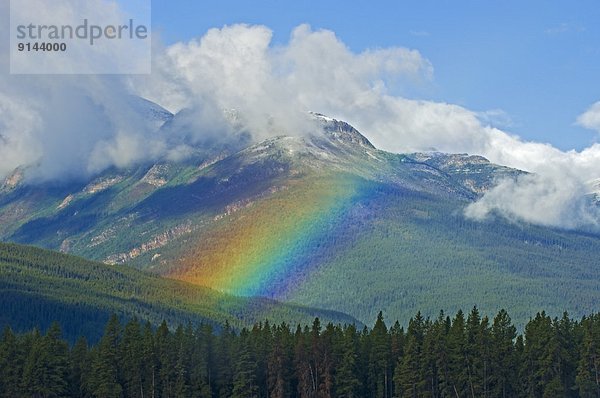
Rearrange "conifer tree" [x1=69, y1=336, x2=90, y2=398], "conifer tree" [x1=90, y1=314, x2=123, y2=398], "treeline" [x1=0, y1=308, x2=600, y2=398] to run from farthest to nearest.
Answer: "conifer tree" [x1=69, y1=336, x2=90, y2=398]
"conifer tree" [x1=90, y1=314, x2=123, y2=398]
"treeline" [x1=0, y1=308, x2=600, y2=398]

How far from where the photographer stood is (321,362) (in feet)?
492

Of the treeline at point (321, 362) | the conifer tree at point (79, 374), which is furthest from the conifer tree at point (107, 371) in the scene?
the conifer tree at point (79, 374)

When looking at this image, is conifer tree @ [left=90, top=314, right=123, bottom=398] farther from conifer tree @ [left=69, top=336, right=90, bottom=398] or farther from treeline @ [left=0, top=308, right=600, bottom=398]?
conifer tree @ [left=69, top=336, right=90, bottom=398]

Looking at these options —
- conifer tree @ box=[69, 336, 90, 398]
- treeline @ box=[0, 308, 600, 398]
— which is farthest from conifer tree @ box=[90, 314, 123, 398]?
conifer tree @ box=[69, 336, 90, 398]

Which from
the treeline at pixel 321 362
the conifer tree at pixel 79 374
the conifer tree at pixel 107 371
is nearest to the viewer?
the treeline at pixel 321 362

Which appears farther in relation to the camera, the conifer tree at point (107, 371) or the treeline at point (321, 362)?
the conifer tree at point (107, 371)

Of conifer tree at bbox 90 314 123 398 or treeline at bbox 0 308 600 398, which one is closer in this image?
treeline at bbox 0 308 600 398

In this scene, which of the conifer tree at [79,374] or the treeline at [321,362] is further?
the conifer tree at [79,374]

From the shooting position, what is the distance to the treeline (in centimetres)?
13938

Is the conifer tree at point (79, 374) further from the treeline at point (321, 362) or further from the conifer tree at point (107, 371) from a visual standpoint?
the conifer tree at point (107, 371)

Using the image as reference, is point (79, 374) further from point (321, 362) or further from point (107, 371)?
Answer: point (321, 362)

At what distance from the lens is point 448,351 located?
140375 mm

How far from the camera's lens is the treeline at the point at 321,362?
5487 inches

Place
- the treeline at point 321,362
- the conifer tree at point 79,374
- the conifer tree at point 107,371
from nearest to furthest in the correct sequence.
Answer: the treeline at point 321,362, the conifer tree at point 107,371, the conifer tree at point 79,374
